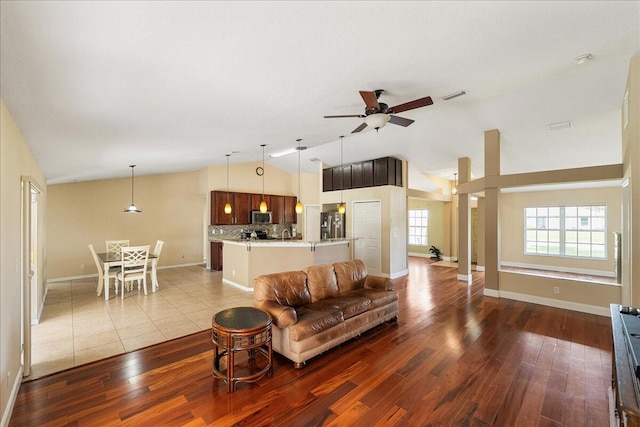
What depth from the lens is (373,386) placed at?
257 cm

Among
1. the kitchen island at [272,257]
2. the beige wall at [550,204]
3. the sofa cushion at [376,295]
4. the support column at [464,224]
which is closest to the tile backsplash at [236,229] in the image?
the kitchen island at [272,257]

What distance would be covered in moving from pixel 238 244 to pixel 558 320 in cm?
595

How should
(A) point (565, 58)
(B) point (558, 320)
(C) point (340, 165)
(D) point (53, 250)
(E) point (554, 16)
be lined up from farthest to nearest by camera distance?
1. (C) point (340, 165)
2. (D) point (53, 250)
3. (B) point (558, 320)
4. (A) point (565, 58)
5. (E) point (554, 16)

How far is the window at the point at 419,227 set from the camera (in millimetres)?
10891

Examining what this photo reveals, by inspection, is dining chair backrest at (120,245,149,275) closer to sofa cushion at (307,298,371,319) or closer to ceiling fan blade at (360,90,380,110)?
sofa cushion at (307,298,371,319)

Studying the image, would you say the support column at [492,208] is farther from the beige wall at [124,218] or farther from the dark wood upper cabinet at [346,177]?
the beige wall at [124,218]

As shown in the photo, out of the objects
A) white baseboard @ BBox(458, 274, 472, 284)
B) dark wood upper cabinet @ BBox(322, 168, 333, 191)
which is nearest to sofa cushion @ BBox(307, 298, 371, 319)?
white baseboard @ BBox(458, 274, 472, 284)

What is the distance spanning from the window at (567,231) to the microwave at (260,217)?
8233 mm

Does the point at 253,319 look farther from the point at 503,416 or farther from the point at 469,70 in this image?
the point at 469,70

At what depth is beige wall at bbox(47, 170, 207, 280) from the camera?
22.4ft

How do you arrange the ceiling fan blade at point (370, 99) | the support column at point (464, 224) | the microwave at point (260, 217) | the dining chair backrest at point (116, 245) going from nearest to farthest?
1. the ceiling fan blade at point (370, 99)
2. the dining chair backrest at point (116, 245)
3. the support column at point (464, 224)
4. the microwave at point (260, 217)

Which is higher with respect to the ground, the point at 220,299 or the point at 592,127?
the point at 592,127

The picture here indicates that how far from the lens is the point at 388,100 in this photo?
332 cm

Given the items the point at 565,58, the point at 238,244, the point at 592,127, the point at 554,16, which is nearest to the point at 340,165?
the point at 238,244
